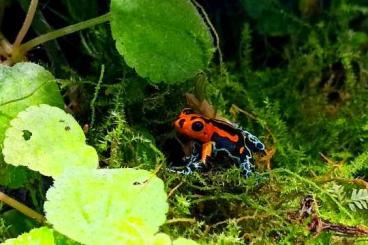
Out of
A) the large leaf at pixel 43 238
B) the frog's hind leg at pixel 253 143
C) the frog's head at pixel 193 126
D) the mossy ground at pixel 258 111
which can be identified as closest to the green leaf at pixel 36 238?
the large leaf at pixel 43 238

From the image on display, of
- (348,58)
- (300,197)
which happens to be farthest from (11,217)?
(348,58)

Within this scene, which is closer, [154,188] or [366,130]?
[154,188]

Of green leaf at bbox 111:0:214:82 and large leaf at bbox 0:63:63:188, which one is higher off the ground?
green leaf at bbox 111:0:214:82

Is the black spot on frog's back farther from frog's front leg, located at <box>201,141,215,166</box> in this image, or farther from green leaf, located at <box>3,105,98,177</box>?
green leaf, located at <box>3,105,98,177</box>

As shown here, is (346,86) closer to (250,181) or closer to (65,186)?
(250,181)

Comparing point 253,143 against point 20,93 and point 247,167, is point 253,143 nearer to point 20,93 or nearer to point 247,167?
point 247,167

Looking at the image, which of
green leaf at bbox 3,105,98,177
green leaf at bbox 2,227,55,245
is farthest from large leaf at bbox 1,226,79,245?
green leaf at bbox 3,105,98,177
